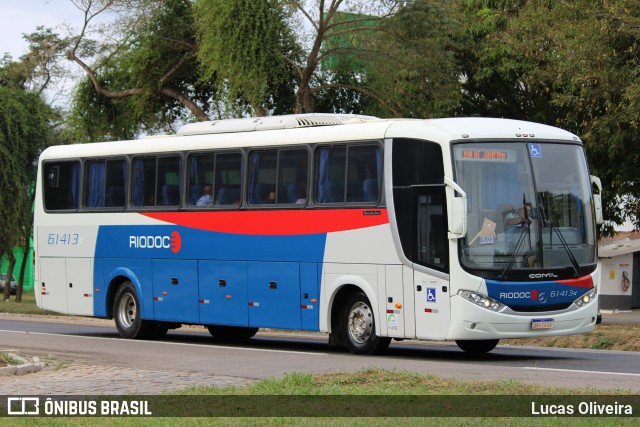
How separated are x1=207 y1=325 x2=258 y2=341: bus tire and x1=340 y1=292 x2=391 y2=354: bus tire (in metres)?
5.09

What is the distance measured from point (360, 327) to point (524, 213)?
3.33 meters

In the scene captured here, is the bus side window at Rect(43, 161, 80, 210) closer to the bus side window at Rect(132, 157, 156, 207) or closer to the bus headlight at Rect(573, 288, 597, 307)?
the bus side window at Rect(132, 157, 156, 207)

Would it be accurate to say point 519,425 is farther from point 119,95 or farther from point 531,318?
point 119,95

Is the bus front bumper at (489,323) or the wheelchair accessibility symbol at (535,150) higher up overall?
the wheelchair accessibility symbol at (535,150)

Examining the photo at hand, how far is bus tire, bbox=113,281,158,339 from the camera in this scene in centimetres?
2462

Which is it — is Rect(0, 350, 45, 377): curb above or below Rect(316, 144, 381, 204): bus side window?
below

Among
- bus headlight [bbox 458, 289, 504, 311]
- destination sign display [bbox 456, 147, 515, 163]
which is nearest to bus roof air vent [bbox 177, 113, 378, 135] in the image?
destination sign display [bbox 456, 147, 515, 163]

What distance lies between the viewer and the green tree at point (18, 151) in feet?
162

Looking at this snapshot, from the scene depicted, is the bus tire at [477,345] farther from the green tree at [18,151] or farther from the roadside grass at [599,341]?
the green tree at [18,151]

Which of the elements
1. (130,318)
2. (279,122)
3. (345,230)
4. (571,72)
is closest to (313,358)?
(345,230)

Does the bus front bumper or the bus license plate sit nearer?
the bus front bumper

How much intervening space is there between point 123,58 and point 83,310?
13.0 m

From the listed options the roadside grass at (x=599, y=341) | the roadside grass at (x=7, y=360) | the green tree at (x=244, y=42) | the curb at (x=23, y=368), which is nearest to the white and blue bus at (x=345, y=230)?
the roadside grass at (x=599, y=341)

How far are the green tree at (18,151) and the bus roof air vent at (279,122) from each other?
89.9ft
